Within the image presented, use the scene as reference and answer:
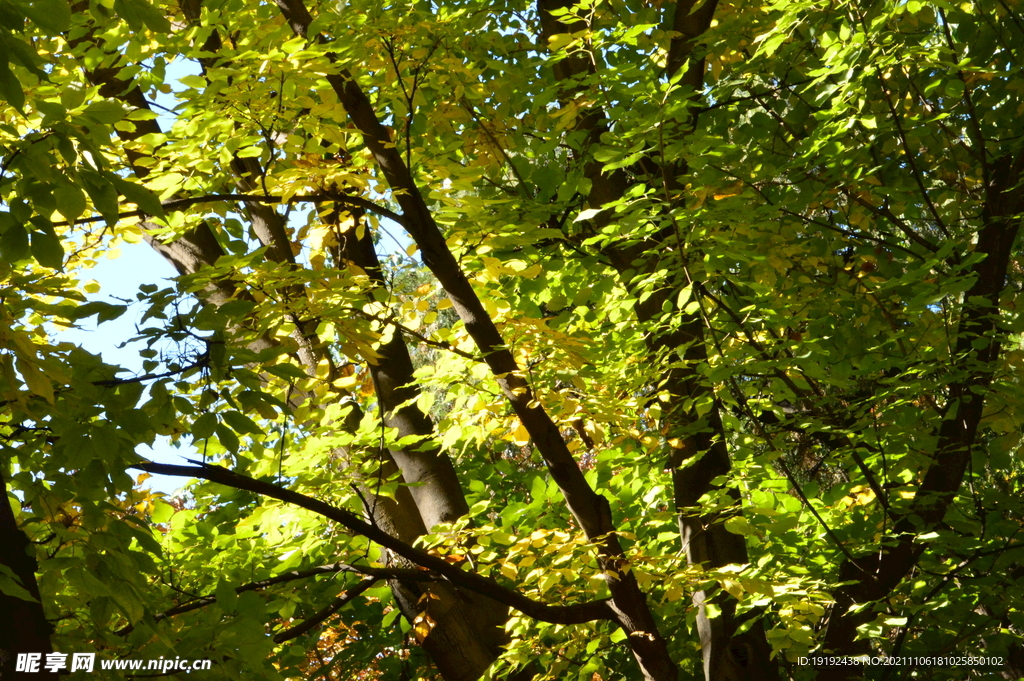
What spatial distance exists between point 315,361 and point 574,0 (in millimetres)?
2492

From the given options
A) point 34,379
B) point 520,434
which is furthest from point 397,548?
point 34,379

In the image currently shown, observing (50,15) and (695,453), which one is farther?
(695,453)

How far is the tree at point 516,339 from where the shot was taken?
7.22 feet

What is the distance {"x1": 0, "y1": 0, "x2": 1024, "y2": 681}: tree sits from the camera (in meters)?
2.20

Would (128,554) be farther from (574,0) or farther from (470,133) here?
(574,0)

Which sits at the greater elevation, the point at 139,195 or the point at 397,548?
the point at 139,195

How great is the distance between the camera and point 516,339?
297 cm

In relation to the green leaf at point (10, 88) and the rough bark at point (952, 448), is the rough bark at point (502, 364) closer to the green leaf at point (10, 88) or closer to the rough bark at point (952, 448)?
the rough bark at point (952, 448)

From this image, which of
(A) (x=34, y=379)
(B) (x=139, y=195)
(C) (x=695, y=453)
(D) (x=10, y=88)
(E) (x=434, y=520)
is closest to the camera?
(D) (x=10, y=88)

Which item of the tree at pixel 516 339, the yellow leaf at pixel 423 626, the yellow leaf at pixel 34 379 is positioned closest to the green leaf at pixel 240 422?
the tree at pixel 516 339

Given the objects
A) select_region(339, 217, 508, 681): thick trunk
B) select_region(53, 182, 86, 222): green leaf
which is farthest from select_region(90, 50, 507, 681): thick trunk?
select_region(53, 182, 86, 222): green leaf

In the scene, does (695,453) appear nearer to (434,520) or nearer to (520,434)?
(520,434)

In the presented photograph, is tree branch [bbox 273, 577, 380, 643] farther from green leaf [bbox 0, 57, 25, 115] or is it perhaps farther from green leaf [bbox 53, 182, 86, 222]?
green leaf [bbox 0, 57, 25, 115]

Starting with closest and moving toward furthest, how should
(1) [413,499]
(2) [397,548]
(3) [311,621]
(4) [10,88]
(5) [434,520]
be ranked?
1. (4) [10,88]
2. (2) [397,548]
3. (3) [311,621]
4. (5) [434,520]
5. (1) [413,499]
